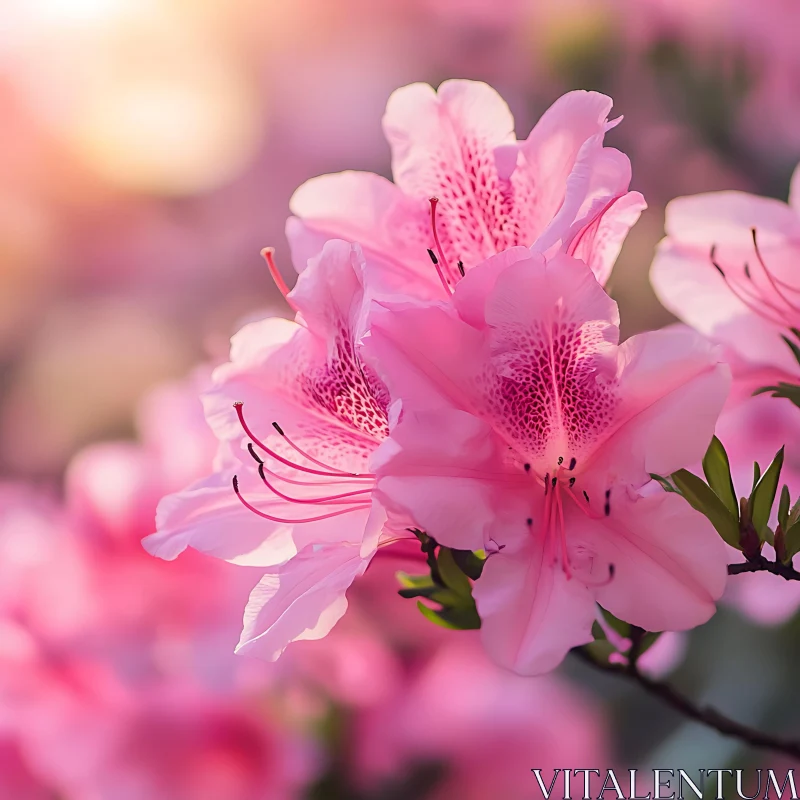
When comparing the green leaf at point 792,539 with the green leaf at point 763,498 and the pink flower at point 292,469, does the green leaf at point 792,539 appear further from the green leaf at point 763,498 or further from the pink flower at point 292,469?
the pink flower at point 292,469

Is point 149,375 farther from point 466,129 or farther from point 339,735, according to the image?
point 466,129

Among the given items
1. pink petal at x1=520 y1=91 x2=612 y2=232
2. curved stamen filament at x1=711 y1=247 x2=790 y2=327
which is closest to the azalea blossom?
curved stamen filament at x1=711 y1=247 x2=790 y2=327

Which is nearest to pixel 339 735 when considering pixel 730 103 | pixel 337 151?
pixel 730 103

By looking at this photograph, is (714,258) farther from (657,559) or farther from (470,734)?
(470,734)

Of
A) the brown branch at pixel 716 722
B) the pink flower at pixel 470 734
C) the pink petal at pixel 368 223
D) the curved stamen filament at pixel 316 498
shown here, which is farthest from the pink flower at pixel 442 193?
the pink flower at pixel 470 734

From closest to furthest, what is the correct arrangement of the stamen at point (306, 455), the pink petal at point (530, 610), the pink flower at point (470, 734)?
the pink petal at point (530, 610) → the stamen at point (306, 455) → the pink flower at point (470, 734)

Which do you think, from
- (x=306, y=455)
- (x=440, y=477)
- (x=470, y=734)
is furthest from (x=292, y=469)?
(x=470, y=734)
